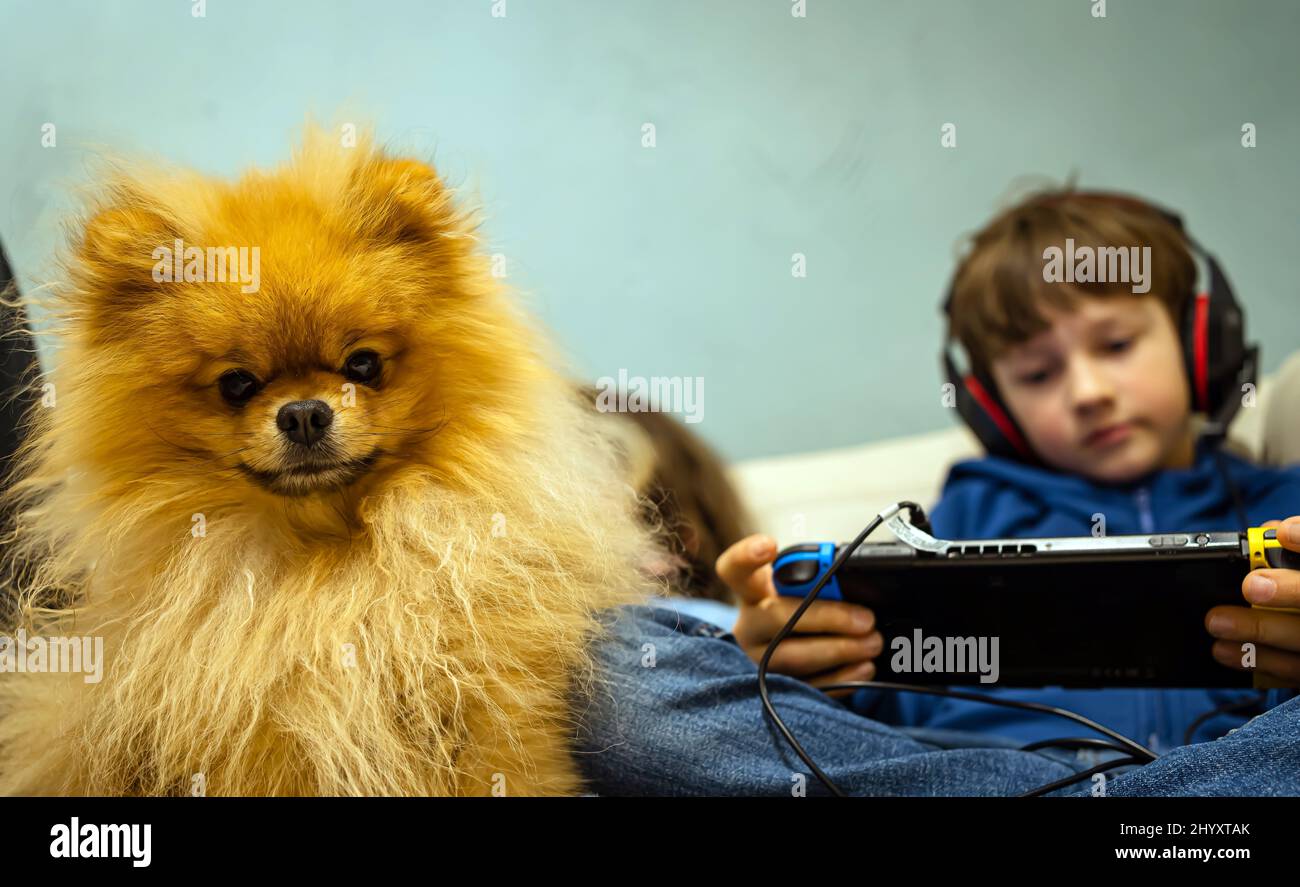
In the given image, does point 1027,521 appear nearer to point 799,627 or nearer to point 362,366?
point 799,627

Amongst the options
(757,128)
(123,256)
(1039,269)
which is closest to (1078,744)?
(1039,269)

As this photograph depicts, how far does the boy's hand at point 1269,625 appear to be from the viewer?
892 mm

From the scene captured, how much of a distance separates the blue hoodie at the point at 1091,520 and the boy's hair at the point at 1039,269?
23 centimetres

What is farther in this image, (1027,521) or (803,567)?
(1027,521)

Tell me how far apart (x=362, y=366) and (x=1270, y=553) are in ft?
2.96

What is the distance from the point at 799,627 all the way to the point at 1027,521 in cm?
73

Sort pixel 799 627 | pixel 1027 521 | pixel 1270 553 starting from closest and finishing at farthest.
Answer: pixel 1270 553 → pixel 799 627 → pixel 1027 521

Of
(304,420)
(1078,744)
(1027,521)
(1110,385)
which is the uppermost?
(1110,385)

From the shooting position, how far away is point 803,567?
1.09m

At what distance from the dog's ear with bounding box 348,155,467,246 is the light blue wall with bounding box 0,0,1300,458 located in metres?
0.23

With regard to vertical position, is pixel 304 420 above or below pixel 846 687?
above

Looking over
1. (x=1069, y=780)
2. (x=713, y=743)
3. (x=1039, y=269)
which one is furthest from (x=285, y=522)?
(x=1039, y=269)

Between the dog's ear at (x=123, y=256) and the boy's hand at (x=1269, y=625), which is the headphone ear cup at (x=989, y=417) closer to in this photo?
the boy's hand at (x=1269, y=625)

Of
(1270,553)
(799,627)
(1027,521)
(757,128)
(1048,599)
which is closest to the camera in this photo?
A: (1270,553)
